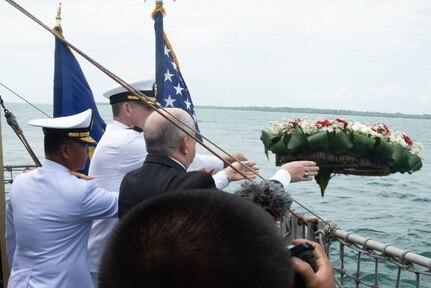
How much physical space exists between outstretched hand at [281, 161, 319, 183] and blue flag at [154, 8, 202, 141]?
8.69 feet

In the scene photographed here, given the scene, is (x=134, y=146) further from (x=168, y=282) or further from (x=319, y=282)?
(x=168, y=282)

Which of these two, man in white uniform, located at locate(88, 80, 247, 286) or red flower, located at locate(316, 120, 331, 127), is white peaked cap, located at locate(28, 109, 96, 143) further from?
red flower, located at locate(316, 120, 331, 127)

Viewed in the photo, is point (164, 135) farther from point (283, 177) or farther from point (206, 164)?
point (206, 164)

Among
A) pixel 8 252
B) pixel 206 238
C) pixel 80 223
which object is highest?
pixel 206 238

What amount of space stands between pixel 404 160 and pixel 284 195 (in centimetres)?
166

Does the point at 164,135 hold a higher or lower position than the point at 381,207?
higher

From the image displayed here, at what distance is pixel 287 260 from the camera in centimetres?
103

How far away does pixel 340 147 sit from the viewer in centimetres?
343

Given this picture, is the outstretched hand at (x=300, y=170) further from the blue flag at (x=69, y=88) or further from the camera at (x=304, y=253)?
the blue flag at (x=69, y=88)

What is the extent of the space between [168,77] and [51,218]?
3.04 m

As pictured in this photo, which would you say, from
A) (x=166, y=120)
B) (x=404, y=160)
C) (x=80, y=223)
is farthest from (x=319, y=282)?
(x=404, y=160)

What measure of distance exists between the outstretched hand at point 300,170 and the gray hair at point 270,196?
0.42 m

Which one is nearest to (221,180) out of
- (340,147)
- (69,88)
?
(340,147)

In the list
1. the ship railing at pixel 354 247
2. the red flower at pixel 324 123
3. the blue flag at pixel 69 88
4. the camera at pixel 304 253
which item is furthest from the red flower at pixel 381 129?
the blue flag at pixel 69 88
